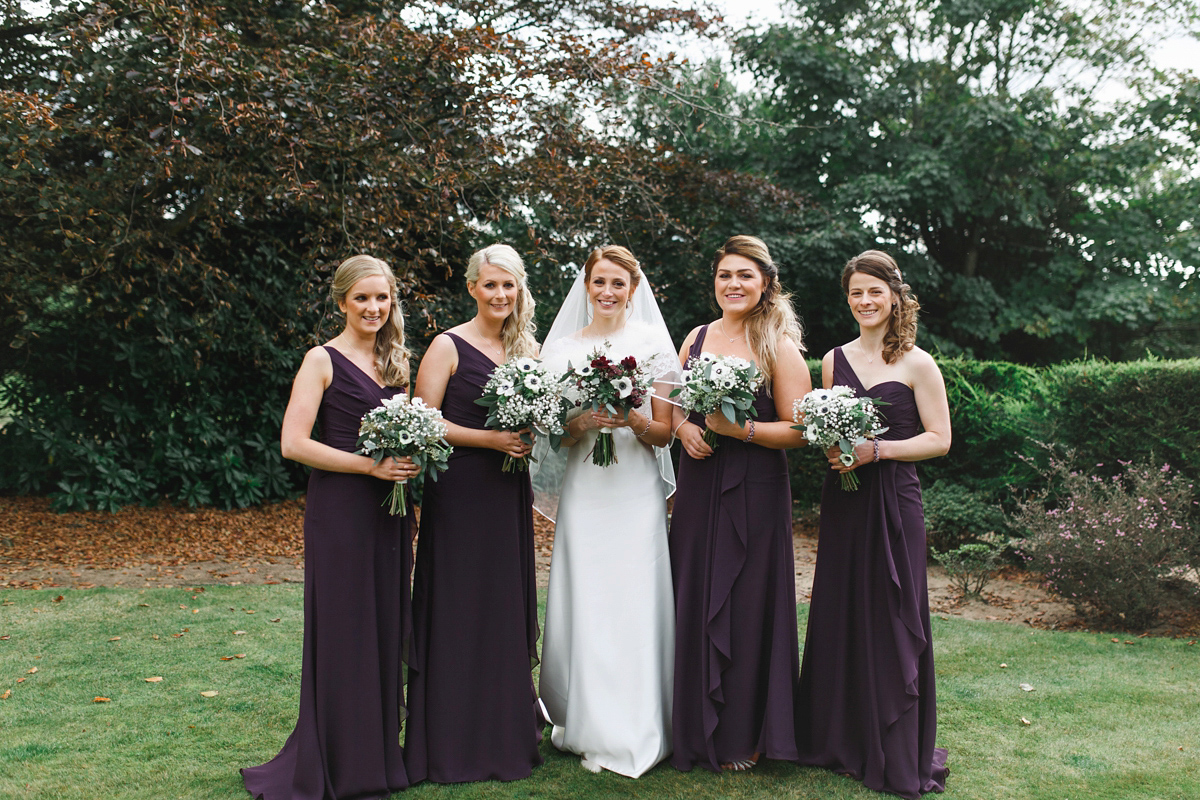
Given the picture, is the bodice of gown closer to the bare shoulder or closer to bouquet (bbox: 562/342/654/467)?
bouquet (bbox: 562/342/654/467)

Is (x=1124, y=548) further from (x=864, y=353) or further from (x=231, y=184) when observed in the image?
(x=231, y=184)

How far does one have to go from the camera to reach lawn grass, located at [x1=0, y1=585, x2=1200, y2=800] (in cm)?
408

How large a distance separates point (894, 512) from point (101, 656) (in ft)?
18.6

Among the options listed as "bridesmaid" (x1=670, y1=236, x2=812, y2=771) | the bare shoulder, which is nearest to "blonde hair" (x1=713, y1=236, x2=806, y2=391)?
"bridesmaid" (x1=670, y1=236, x2=812, y2=771)

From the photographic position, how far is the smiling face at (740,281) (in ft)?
14.2

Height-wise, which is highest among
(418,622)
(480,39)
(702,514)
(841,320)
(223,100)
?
(480,39)

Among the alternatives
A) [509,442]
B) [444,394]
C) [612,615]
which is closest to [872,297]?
[509,442]

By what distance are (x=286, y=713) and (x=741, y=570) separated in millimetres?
2971

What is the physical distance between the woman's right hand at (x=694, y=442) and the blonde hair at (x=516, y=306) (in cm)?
91

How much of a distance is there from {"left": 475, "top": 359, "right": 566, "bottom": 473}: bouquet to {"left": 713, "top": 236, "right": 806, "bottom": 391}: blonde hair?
1.07 m

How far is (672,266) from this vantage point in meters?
14.4

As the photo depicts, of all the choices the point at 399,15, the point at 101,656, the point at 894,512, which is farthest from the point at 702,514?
the point at 399,15

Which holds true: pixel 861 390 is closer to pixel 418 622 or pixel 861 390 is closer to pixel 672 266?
pixel 418 622

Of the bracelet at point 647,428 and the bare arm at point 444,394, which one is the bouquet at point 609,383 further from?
the bare arm at point 444,394
